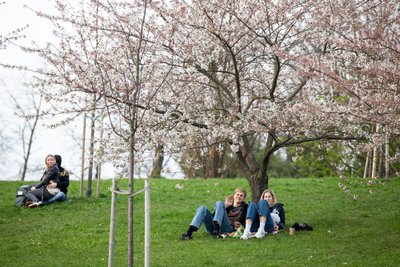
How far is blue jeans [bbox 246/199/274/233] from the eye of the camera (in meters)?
10.1

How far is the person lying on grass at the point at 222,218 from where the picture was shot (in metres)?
10.2

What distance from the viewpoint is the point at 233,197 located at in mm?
10969

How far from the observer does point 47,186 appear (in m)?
13.7

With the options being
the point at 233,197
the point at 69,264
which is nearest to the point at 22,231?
the point at 69,264

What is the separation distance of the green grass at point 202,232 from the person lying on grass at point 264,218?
0.69 feet

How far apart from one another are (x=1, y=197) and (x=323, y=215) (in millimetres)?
7466

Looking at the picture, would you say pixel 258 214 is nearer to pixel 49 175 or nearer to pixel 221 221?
pixel 221 221

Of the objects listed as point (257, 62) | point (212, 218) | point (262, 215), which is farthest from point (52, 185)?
point (262, 215)

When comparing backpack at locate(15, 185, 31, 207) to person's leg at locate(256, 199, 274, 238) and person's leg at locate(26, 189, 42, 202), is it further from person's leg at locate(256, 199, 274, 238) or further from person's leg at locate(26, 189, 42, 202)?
person's leg at locate(256, 199, 274, 238)

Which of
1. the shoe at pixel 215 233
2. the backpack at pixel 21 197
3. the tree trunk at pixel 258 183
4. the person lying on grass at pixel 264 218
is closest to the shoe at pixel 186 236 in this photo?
the shoe at pixel 215 233

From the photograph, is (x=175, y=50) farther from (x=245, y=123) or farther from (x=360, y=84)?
(x=360, y=84)

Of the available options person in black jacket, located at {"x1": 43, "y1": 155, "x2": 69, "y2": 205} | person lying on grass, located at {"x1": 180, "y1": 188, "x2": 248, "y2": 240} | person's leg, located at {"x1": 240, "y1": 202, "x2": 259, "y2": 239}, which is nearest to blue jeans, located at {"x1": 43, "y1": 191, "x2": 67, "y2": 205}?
person in black jacket, located at {"x1": 43, "y1": 155, "x2": 69, "y2": 205}

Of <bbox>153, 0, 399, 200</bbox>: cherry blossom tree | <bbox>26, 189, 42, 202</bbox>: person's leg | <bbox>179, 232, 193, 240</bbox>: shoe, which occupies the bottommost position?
<bbox>179, 232, 193, 240</bbox>: shoe

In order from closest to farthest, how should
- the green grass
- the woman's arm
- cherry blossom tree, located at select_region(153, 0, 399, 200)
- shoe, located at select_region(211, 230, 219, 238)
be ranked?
the green grass → cherry blossom tree, located at select_region(153, 0, 399, 200) → shoe, located at select_region(211, 230, 219, 238) → the woman's arm
